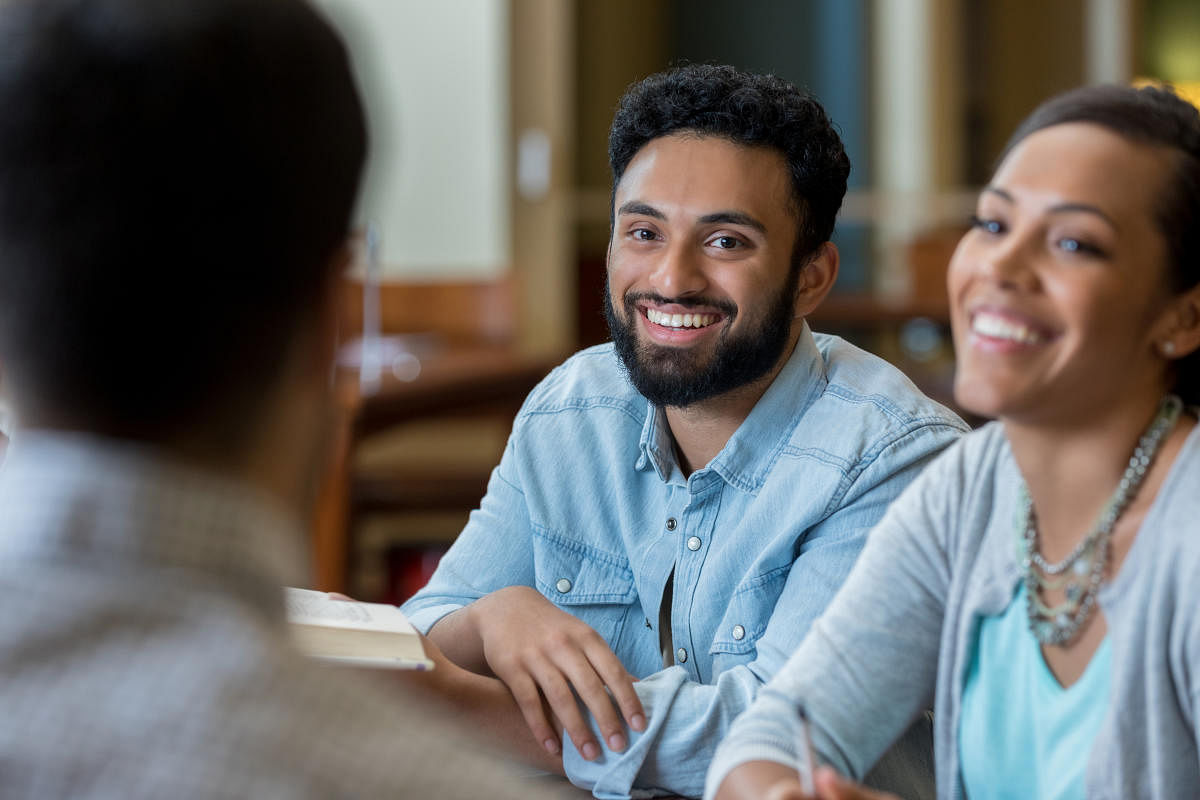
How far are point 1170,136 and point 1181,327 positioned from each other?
5.4 inches

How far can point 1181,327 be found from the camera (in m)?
1.01

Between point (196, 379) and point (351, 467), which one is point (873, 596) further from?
point (351, 467)

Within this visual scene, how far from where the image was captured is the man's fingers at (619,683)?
1266mm

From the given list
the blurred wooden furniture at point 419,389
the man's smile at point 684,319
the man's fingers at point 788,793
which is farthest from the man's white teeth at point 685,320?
the blurred wooden furniture at point 419,389

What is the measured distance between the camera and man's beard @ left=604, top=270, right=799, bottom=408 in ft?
4.79

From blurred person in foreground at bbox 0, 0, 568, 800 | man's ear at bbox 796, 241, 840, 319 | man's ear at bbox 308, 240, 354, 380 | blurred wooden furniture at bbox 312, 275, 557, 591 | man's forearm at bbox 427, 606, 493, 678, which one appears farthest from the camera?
blurred wooden furniture at bbox 312, 275, 557, 591

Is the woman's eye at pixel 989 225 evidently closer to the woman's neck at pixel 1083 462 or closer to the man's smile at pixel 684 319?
the woman's neck at pixel 1083 462

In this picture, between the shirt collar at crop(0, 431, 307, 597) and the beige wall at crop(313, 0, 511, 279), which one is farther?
the beige wall at crop(313, 0, 511, 279)

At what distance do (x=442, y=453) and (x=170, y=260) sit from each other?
4.56m

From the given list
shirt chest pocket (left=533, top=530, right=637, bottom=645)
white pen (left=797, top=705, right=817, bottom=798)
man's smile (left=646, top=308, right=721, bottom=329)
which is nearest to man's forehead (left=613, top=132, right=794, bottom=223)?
man's smile (left=646, top=308, right=721, bottom=329)

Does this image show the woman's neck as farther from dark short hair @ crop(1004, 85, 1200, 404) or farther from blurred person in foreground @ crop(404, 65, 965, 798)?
blurred person in foreground @ crop(404, 65, 965, 798)

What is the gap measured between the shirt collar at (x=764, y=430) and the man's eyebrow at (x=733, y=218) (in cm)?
14

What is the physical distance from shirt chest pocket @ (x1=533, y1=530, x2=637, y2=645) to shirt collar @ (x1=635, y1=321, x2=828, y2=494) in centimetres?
11

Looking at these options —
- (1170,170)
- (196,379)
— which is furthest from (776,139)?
(196,379)
